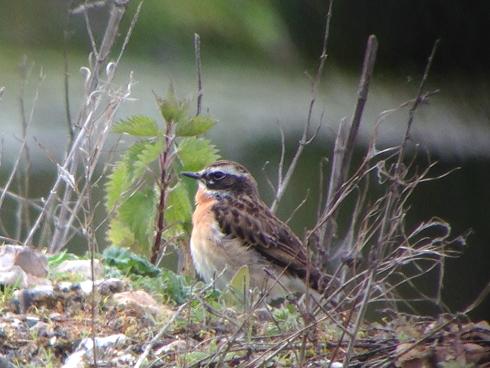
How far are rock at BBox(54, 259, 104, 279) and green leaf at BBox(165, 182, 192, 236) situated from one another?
0.86m

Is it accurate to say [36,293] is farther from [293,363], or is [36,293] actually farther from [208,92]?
[208,92]

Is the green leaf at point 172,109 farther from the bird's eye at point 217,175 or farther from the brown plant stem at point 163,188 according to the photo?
the bird's eye at point 217,175

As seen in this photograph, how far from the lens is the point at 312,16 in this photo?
34.3ft

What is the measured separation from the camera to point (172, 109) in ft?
23.6

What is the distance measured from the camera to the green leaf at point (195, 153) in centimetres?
747

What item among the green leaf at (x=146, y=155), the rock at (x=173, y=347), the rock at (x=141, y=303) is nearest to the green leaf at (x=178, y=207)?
the green leaf at (x=146, y=155)

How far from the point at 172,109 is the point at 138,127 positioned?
0.71 feet

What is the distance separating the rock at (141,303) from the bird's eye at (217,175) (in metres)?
1.53

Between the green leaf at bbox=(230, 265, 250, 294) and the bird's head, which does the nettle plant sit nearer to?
the bird's head

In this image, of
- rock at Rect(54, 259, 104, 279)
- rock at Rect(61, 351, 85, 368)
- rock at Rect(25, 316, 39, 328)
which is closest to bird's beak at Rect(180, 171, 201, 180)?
rock at Rect(54, 259, 104, 279)

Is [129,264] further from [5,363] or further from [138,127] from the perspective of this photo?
[5,363]

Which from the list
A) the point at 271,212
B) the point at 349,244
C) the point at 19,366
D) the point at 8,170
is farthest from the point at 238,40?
the point at 19,366

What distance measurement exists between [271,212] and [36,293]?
202 cm

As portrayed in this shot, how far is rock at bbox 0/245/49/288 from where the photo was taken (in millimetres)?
6309
